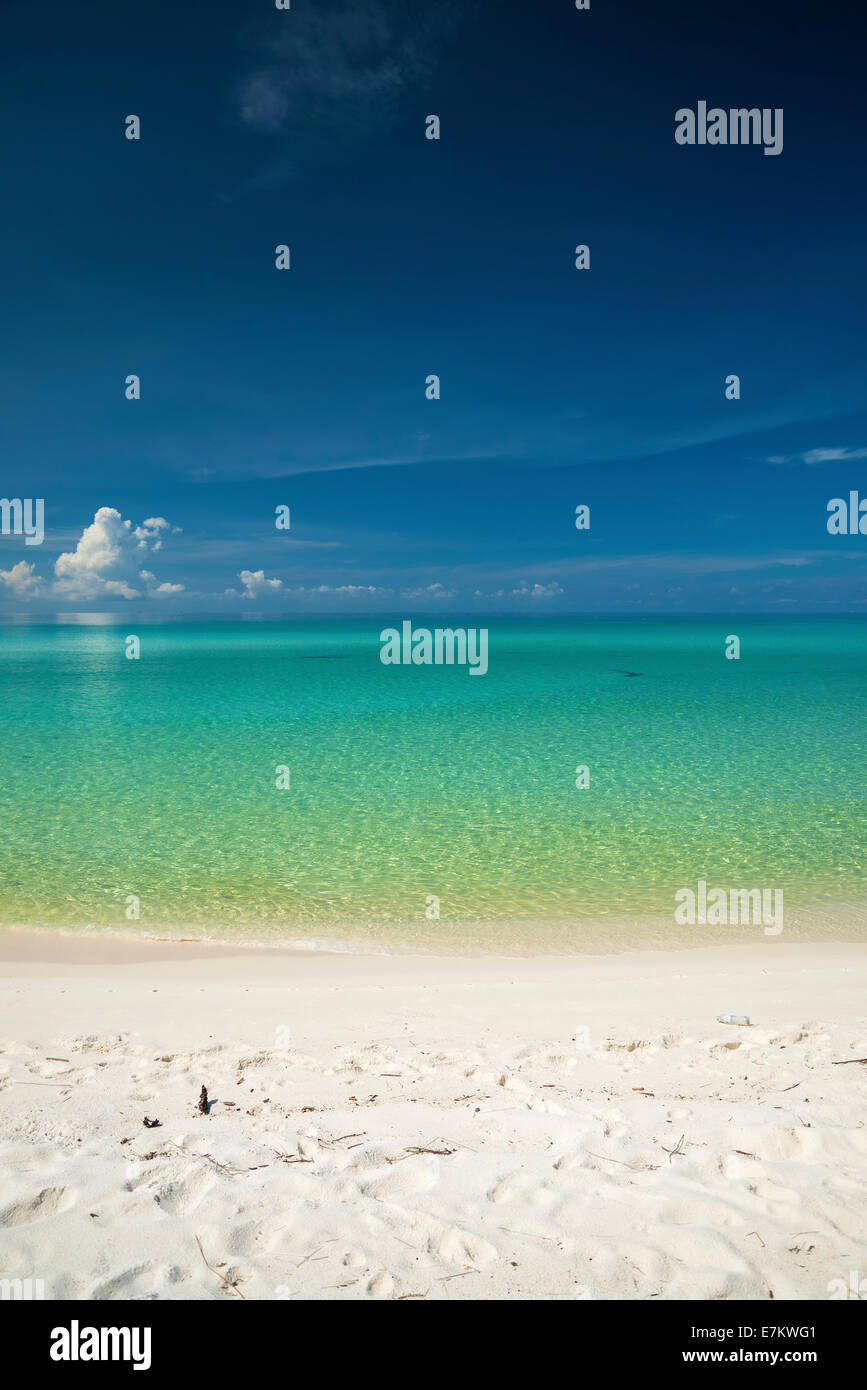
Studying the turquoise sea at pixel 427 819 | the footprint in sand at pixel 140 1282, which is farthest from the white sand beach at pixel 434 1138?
the turquoise sea at pixel 427 819

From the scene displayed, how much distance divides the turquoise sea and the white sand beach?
2.42m

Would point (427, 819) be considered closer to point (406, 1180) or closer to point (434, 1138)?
point (434, 1138)

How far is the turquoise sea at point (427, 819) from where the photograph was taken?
10719 millimetres

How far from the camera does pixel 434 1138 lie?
4.92m

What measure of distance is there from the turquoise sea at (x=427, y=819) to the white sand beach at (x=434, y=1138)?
2423 millimetres

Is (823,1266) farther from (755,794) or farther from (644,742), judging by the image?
(644,742)

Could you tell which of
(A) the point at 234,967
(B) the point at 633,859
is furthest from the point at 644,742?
(A) the point at 234,967

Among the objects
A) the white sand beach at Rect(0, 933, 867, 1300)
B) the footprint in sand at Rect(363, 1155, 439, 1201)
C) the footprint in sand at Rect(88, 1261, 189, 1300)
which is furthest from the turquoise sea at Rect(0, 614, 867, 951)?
the footprint in sand at Rect(88, 1261, 189, 1300)

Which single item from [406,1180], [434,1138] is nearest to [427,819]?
[434,1138]

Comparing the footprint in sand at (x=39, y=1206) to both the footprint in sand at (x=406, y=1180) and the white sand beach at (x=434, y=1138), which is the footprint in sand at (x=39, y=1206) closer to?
the white sand beach at (x=434, y=1138)

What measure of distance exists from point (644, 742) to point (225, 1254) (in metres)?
22.5

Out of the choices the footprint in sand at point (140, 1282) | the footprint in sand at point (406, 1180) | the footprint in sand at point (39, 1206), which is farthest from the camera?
the footprint in sand at point (406, 1180)

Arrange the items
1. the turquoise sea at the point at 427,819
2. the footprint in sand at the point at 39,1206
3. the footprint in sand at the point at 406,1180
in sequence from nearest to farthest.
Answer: the footprint in sand at the point at 39,1206
the footprint in sand at the point at 406,1180
the turquoise sea at the point at 427,819

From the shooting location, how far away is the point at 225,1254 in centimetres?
378
